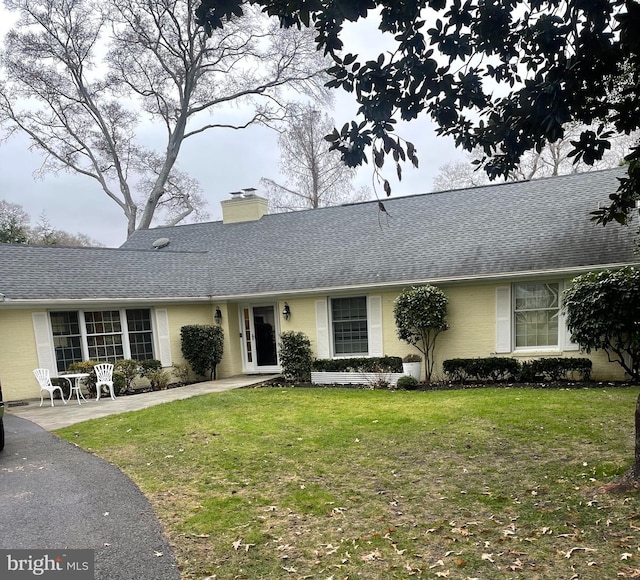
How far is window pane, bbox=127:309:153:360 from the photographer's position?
39.5ft

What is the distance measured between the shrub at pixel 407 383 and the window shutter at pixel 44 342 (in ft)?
26.7

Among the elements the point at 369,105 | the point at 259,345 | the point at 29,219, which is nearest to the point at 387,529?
the point at 369,105

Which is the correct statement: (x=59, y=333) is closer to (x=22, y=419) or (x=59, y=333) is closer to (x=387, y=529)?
(x=22, y=419)

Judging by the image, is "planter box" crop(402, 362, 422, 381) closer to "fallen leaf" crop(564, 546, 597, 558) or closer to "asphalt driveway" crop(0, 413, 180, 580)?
"asphalt driveway" crop(0, 413, 180, 580)

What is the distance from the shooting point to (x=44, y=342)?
34.3 ft

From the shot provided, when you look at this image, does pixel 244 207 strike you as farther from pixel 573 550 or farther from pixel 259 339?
pixel 573 550

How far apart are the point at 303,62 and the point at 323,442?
20.4 meters

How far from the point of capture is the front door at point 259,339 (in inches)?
516

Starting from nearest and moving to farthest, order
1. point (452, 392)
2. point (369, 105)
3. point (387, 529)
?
point (369, 105) → point (387, 529) → point (452, 392)

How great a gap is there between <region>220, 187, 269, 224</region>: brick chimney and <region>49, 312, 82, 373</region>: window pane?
7333mm

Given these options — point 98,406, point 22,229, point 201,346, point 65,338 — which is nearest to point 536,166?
point 201,346

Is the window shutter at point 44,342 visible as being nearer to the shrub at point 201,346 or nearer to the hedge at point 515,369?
the shrub at point 201,346

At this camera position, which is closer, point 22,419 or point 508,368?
point 22,419

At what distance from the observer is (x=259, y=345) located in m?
13.4
